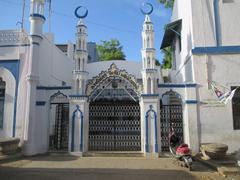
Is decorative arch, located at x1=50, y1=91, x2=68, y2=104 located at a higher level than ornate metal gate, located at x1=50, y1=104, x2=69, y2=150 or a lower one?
higher

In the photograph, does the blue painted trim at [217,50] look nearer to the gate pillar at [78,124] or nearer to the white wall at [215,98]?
the white wall at [215,98]

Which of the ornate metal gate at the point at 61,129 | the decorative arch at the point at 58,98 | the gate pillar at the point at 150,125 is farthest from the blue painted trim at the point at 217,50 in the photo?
the ornate metal gate at the point at 61,129

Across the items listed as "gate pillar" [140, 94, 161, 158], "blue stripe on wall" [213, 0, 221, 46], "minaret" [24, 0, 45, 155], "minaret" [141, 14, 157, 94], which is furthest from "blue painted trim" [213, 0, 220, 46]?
"minaret" [24, 0, 45, 155]

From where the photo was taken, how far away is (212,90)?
10.4 meters

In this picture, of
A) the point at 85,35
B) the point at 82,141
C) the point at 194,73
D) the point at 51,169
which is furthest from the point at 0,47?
the point at 194,73

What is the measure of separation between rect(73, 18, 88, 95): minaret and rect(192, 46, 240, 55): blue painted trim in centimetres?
505

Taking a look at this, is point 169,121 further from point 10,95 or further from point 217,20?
point 10,95

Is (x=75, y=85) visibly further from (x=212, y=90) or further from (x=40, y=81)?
(x=212, y=90)

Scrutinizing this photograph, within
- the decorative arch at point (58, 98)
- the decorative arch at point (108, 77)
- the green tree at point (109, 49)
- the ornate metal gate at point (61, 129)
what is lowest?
the ornate metal gate at point (61, 129)

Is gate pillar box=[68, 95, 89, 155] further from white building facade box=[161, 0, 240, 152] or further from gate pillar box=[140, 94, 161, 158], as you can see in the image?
white building facade box=[161, 0, 240, 152]

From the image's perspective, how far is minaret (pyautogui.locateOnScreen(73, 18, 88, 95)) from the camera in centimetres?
1098

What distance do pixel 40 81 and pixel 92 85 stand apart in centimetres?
258

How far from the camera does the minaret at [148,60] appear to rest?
1065 centimetres

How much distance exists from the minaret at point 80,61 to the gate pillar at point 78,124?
42 cm
